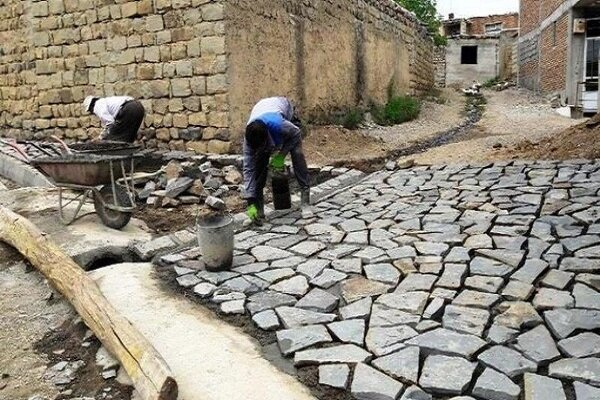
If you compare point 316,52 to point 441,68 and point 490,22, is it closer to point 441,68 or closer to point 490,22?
point 441,68

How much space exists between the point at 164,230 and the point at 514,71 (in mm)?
25666

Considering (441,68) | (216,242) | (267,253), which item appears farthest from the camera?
(441,68)

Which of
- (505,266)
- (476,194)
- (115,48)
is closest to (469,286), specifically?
(505,266)

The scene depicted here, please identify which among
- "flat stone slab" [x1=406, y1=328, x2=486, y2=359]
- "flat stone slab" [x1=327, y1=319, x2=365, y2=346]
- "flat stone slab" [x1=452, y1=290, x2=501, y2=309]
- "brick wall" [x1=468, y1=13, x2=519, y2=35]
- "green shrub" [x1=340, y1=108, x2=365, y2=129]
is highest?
"brick wall" [x1=468, y1=13, x2=519, y2=35]

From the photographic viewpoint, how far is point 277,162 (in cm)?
541

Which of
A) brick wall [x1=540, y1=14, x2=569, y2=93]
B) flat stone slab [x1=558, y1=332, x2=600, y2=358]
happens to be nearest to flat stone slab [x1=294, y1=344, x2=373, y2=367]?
flat stone slab [x1=558, y1=332, x2=600, y2=358]

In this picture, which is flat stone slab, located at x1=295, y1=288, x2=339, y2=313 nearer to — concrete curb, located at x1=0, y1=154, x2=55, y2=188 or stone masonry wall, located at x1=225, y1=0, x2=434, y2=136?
stone masonry wall, located at x1=225, y1=0, x2=434, y2=136

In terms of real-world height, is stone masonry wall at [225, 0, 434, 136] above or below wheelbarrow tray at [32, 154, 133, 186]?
above

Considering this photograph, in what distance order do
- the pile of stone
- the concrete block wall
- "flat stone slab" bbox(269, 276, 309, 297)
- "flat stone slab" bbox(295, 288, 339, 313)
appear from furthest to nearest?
the concrete block wall, the pile of stone, "flat stone slab" bbox(269, 276, 309, 297), "flat stone slab" bbox(295, 288, 339, 313)

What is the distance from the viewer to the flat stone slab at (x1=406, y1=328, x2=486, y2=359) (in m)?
2.77

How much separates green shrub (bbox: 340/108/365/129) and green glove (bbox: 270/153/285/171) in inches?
219

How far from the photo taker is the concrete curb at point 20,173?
734 centimetres

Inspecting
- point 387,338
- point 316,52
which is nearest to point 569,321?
point 387,338

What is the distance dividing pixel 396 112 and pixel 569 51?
22.6 ft
